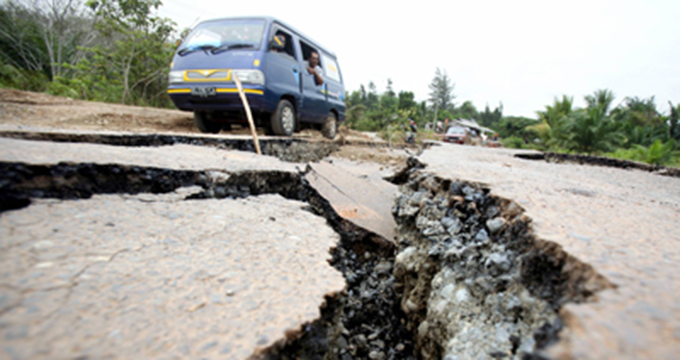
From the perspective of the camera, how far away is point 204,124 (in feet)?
14.4

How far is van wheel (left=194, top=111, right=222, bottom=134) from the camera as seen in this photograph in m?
4.30

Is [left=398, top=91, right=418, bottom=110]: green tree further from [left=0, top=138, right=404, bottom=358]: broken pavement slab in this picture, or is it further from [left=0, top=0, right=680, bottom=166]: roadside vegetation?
[left=0, top=138, right=404, bottom=358]: broken pavement slab

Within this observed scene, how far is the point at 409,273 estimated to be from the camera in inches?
54.6

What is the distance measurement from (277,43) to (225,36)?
0.67m

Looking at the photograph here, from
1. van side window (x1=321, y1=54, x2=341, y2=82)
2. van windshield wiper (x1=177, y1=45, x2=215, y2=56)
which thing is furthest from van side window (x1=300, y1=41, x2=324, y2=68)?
van windshield wiper (x1=177, y1=45, x2=215, y2=56)

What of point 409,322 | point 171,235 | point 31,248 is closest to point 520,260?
point 409,322

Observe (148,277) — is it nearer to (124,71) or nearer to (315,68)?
(315,68)

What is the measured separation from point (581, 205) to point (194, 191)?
1.72 meters

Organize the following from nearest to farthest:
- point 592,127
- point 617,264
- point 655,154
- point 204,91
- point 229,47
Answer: point 617,264 < point 204,91 < point 229,47 < point 655,154 < point 592,127

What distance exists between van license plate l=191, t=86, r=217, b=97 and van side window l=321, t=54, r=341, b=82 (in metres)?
2.37

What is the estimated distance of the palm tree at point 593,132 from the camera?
13344 mm

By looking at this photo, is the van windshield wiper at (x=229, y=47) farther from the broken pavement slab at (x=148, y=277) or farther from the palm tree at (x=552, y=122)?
the palm tree at (x=552, y=122)

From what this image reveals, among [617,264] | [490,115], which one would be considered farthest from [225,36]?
[490,115]

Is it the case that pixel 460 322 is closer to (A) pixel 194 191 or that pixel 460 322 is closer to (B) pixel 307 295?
(B) pixel 307 295
